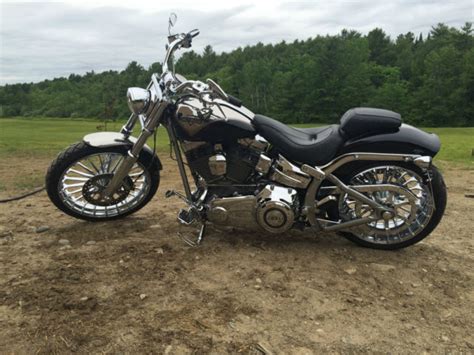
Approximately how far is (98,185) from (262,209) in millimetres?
1696

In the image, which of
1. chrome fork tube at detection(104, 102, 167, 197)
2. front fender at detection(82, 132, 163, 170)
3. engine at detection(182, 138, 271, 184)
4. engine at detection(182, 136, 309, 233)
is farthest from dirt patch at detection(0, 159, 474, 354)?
front fender at detection(82, 132, 163, 170)

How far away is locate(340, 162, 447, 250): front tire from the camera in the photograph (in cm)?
382

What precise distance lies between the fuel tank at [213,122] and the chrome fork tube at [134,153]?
0.20 meters

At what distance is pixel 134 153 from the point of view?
4215mm

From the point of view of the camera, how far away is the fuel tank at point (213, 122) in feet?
12.5

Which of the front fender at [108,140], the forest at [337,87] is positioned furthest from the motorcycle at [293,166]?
the forest at [337,87]

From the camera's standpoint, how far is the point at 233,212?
3.98m

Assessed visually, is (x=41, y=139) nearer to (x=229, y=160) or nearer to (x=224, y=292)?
(x=229, y=160)

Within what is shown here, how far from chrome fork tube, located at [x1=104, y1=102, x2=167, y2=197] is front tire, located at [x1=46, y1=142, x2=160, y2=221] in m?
0.10

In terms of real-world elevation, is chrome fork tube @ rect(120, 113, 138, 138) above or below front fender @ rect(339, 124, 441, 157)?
above

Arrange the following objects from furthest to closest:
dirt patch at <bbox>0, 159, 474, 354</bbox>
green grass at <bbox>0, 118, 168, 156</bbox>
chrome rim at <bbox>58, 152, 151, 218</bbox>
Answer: green grass at <bbox>0, 118, 168, 156</bbox> < chrome rim at <bbox>58, 152, 151, 218</bbox> < dirt patch at <bbox>0, 159, 474, 354</bbox>

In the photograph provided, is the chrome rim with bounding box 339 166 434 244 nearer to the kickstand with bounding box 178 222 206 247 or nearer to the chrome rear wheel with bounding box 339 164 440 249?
the chrome rear wheel with bounding box 339 164 440 249

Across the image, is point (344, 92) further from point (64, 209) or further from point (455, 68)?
point (64, 209)

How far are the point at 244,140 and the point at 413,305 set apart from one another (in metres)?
1.84
